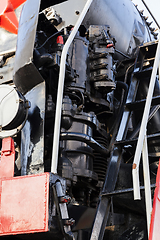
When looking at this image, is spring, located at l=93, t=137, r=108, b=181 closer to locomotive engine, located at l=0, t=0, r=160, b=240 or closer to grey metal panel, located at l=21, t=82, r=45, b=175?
locomotive engine, located at l=0, t=0, r=160, b=240

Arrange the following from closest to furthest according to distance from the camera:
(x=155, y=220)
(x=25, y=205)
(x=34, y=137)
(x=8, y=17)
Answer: (x=155, y=220), (x=25, y=205), (x=34, y=137), (x=8, y=17)

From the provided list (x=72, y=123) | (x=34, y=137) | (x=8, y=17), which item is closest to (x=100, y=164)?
(x=72, y=123)

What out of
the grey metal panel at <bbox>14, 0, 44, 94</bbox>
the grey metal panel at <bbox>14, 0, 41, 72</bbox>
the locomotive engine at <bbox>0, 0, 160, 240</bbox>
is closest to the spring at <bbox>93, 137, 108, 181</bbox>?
the locomotive engine at <bbox>0, 0, 160, 240</bbox>

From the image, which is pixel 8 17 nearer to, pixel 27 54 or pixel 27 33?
pixel 27 33

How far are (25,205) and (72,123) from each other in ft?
3.39

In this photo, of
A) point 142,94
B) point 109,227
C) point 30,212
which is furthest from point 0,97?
point 142,94

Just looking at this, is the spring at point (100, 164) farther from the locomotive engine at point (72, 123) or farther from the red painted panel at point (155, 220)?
the red painted panel at point (155, 220)

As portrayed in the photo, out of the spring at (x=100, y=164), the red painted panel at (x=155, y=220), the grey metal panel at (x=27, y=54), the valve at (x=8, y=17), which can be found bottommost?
the red painted panel at (x=155, y=220)

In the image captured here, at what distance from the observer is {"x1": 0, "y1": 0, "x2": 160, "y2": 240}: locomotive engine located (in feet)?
6.53

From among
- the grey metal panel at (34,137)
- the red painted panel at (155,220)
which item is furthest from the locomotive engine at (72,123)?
the red painted panel at (155,220)

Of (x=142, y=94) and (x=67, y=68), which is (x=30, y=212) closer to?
(x=67, y=68)

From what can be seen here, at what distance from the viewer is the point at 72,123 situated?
A: 277 cm

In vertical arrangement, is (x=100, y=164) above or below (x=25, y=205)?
above

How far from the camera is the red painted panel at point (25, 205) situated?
1839 mm
